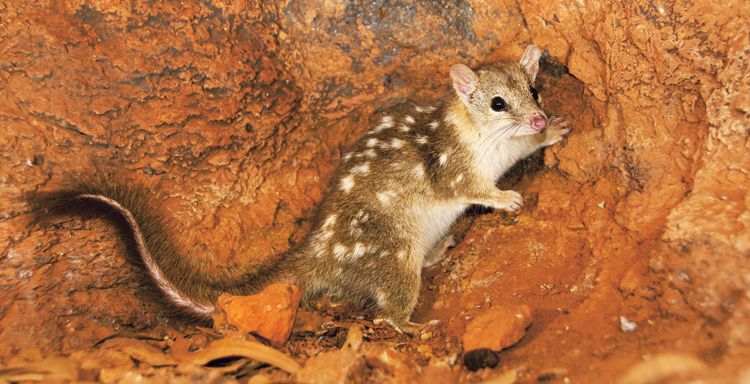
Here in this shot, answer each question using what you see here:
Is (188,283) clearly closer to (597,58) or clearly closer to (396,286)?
(396,286)

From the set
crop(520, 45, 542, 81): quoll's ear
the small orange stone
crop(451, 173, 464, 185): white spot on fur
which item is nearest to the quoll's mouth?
crop(520, 45, 542, 81): quoll's ear

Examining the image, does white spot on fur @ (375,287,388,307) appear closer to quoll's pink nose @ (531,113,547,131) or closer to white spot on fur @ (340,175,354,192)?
A: white spot on fur @ (340,175,354,192)

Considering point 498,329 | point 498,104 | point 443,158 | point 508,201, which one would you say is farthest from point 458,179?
point 498,329

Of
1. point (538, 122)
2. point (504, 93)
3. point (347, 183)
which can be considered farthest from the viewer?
point (347, 183)

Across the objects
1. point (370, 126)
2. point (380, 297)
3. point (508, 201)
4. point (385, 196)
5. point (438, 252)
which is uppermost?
point (370, 126)

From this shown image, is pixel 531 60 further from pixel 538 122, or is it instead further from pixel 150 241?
pixel 150 241
